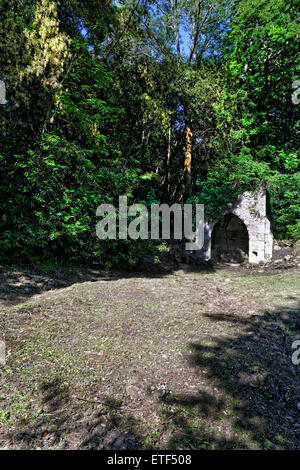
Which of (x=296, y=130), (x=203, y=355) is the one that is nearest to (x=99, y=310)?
(x=203, y=355)

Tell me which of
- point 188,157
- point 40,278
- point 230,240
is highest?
point 188,157

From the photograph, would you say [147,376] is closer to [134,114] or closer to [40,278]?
[40,278]

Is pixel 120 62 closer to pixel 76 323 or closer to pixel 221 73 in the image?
pixel 221 73

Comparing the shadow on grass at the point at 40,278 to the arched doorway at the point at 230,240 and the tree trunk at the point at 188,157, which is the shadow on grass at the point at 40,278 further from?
the tree trunk at the point at 188,157

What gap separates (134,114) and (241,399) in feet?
35.4

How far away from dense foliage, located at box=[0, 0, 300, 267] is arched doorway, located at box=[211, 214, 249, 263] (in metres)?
1.22

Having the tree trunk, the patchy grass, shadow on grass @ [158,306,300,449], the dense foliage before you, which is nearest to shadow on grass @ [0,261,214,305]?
the dense foliage

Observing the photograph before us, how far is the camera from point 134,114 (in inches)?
439

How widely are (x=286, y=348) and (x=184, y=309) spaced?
150 centimetres

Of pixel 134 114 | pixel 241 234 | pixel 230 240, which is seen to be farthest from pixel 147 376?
pixel 134 114

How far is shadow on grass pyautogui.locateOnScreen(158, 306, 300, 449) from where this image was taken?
204 cm

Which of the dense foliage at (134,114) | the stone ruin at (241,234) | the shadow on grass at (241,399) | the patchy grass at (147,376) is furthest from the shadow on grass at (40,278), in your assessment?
the shadow on grass at (241,399)

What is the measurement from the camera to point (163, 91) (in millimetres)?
11594

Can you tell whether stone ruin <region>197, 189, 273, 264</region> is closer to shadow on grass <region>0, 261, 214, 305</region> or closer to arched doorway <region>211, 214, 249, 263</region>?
arched doorway <region>211, 214, 249, 263</region>
